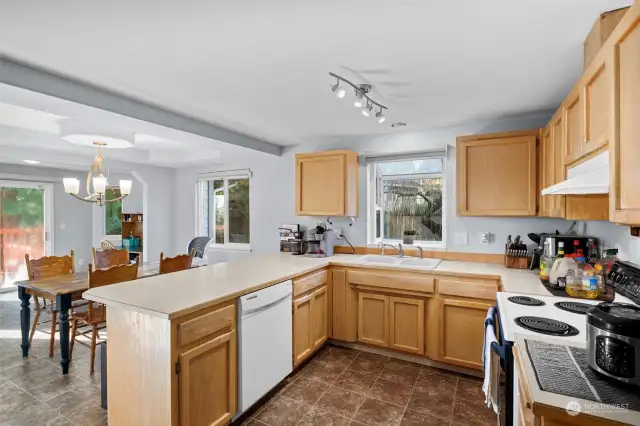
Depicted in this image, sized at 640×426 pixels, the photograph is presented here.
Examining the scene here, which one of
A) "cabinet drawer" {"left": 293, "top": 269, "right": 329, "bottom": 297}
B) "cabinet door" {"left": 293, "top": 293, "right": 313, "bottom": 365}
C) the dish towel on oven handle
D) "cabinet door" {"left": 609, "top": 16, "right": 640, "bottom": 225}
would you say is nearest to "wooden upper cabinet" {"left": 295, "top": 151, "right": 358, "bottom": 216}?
"cabinet drawer" {"left": 293, "top": 269, "right": 329, "bottom": 297}

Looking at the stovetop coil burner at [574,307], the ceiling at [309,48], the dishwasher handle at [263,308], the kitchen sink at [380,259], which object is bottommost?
the dishwasher handle at [263,308]

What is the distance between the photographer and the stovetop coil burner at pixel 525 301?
1725 millimetres

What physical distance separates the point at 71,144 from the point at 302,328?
350cm

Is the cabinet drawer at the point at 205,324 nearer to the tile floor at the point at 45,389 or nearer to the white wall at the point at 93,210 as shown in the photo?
the tile floor at the point at 45,389

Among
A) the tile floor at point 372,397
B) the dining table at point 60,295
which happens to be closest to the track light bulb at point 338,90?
the tile floor at point 372,397

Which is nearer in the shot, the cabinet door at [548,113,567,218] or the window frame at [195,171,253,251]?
the cabinet door at [548,113,567,218]

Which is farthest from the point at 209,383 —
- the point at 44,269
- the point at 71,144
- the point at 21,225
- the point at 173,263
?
the point at 21,225

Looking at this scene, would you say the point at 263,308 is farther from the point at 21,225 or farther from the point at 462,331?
the point at 21,225

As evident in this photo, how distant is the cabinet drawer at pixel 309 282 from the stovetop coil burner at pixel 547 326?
155 centimetres

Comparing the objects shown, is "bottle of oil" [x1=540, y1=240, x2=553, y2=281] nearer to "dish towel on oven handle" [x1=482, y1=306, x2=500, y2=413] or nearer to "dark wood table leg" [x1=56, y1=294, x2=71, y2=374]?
"dish towel on oven handle" [x1=482, y1=306, x2=500, y2=413]

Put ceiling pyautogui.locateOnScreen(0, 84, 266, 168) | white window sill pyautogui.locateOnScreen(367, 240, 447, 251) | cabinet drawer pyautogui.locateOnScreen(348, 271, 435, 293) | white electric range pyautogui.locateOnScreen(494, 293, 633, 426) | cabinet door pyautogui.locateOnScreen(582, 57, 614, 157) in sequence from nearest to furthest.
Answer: cabinet door pyautogui.locateOnScreen(582, 57, 614, 157) < white electric range pyautogui.locateOnScreen(494, 293, 633, 426) < ceiling pyautogui.locateOnScreen(0, 84, 266, 168) < cabinet drawer pyautogui.locateOnScreen(348, 271, 435, 293) < white window sill pyautogui.locateOnScreen(367, 240, 447, 251)

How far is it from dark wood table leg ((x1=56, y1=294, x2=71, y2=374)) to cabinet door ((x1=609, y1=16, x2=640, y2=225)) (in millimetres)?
3439

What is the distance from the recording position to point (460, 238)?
315cm

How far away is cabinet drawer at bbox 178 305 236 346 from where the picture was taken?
158 cm
